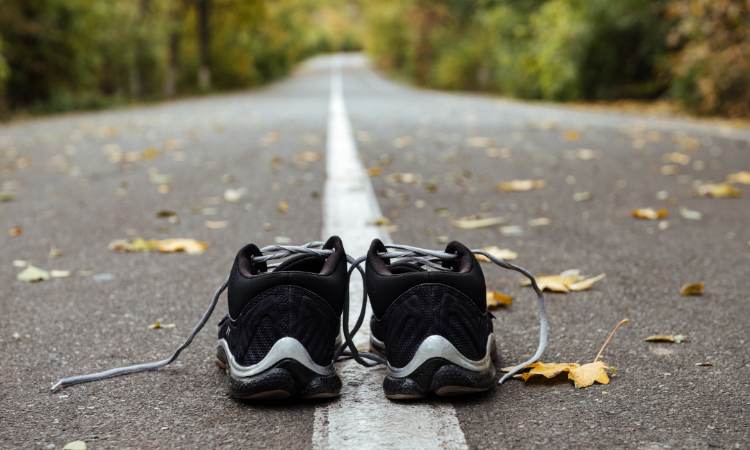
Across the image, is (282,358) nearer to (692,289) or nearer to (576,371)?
(576,371)

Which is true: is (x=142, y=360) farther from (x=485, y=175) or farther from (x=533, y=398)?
(x=485, y=175)

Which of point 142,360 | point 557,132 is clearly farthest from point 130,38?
point 142,360

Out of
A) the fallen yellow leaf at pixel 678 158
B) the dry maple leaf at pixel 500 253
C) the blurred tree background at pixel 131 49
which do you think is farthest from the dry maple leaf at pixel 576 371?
the blurred tree background at pixel 131 49

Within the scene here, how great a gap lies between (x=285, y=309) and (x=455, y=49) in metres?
29.6

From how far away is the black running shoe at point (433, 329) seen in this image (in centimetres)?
200

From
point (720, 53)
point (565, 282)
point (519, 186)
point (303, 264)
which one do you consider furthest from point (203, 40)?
point (303, 264)

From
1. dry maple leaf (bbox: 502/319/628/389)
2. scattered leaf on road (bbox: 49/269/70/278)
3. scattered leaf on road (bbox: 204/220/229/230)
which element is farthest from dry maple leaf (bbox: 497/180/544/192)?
dry maple leaf (bbox: 502/319/628/389)

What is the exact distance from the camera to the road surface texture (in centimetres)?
189

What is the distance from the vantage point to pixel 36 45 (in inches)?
640

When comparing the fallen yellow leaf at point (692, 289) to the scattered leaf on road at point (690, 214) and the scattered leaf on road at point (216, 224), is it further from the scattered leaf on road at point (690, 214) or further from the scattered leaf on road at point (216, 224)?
the scattered leaf on road at point (216, 224)

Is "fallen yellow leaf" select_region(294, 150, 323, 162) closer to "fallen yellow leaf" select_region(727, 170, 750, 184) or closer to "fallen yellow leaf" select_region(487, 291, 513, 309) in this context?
"fallen yellow leaf" select_region(727, 170, 750, 184)

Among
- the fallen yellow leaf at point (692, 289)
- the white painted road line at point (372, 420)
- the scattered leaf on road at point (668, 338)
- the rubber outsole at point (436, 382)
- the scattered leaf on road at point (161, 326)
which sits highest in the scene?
the rubber outsole at point (436, 382)

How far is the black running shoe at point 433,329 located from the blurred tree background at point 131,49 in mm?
11871

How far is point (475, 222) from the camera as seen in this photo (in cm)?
433
